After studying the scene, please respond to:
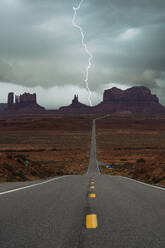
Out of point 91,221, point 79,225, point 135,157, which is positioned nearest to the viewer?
point 79,225

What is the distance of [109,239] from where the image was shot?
3.89 metres

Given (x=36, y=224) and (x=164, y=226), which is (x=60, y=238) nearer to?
(x=36, y=224)

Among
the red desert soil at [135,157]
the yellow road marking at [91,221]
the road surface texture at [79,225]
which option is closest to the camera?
the road surface texture at [79,225]

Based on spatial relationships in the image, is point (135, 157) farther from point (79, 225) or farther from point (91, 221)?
point (79, 225)

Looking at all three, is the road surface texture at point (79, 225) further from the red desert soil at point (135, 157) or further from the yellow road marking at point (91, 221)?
the red desert soil at point (135, 157)

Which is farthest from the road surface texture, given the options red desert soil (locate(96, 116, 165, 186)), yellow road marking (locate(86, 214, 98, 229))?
red desert soil (locate(96, 116, 165, 186))

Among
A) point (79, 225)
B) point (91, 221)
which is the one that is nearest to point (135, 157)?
point (91, 221)

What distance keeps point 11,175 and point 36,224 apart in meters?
14.4

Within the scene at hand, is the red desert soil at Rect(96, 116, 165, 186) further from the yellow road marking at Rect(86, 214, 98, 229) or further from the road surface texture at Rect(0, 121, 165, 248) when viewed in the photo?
the yellow road marking at Rect(86, 214, 98, 229)

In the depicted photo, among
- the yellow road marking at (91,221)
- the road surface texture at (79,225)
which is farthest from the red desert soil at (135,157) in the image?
the yellow road marking at (91,221)

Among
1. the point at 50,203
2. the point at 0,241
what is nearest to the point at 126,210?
the point at 50,203

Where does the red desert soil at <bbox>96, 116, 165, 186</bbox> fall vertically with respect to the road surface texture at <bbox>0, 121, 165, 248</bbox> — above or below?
below

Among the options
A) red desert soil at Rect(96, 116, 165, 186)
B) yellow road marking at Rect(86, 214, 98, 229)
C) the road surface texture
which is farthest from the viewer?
red desert soil at Rect(96, 116, 165, 186)

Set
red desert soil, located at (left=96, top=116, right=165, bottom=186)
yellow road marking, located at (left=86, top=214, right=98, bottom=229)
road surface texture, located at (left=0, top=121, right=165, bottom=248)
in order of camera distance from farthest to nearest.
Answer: red desert soil, located at (left=96, top=116, right=165, bottom=186) → yellow road marking, located at (left=86, top=214, right=98, bottom=229) → road surface texture, located at (left=0, top=121, right=165, bottom=248)
